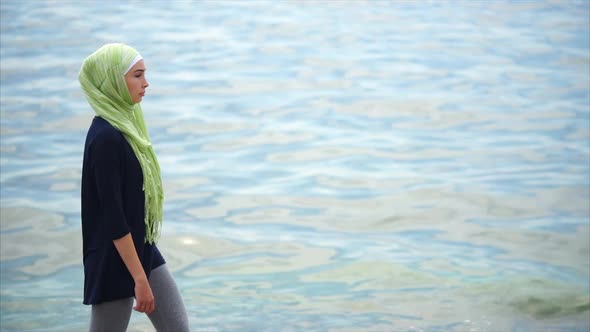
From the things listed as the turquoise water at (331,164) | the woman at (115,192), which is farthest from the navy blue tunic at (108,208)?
the turquoise water at (331,164)

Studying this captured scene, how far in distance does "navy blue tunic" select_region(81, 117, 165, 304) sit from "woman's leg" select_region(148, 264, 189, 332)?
217mm

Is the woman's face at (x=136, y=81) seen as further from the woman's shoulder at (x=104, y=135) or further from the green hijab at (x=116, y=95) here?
the woman's shoulder at (x=104, y=135)

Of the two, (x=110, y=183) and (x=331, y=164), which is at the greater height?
(x=110, y=183)

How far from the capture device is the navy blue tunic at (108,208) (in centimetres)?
331

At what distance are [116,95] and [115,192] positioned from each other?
36 centimetres

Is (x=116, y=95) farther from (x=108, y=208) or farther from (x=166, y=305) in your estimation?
(x=166, y=305)

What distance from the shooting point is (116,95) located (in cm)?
345

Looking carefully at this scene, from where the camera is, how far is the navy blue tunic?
3314 mm

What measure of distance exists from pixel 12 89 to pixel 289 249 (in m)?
6.99

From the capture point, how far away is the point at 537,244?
7984 millimetres

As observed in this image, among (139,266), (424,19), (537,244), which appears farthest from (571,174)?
(424,19)

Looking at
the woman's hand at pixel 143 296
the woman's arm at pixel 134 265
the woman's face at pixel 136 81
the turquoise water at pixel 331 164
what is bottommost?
the turquoise water at pixel 331 164

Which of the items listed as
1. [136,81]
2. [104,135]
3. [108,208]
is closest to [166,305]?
[108,208]

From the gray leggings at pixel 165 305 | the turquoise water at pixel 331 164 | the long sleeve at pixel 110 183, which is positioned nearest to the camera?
the long sleeve at pixel 110 183
